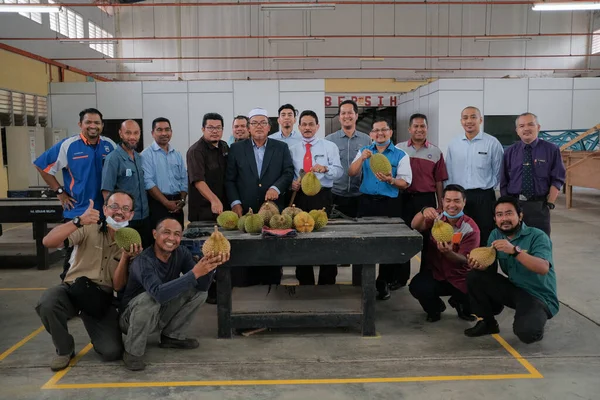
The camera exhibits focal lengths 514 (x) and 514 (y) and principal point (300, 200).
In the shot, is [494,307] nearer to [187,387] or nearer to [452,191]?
[452,191]

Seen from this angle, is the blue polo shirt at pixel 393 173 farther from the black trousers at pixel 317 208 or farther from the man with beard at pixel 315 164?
the black trousers at pixel 317 208

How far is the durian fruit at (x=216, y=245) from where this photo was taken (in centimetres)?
321

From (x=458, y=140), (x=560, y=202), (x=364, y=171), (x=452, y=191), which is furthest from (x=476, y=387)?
(x=560, y=202)

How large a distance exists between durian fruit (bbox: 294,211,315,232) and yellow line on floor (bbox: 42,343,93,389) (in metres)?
1.69

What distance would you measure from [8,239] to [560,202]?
1158cm

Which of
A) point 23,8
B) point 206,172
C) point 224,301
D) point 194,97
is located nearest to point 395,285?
point 224,301

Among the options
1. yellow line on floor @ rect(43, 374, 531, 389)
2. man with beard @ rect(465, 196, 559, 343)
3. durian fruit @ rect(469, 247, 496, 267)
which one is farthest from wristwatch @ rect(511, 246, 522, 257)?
yellow line on floor @ rect(43, 374, 531, 389)

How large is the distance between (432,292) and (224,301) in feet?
5.26

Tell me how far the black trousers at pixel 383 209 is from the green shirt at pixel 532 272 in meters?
1.14

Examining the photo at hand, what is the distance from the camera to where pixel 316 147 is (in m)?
4.60

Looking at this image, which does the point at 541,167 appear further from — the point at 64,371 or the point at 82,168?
the point at 64,371

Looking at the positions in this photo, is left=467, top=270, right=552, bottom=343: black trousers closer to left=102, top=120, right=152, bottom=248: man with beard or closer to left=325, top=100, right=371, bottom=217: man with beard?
left=325, top=100, right=371, bottom=217: man with beard

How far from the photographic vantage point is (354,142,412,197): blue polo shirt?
447cm

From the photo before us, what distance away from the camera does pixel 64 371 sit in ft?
10.6
